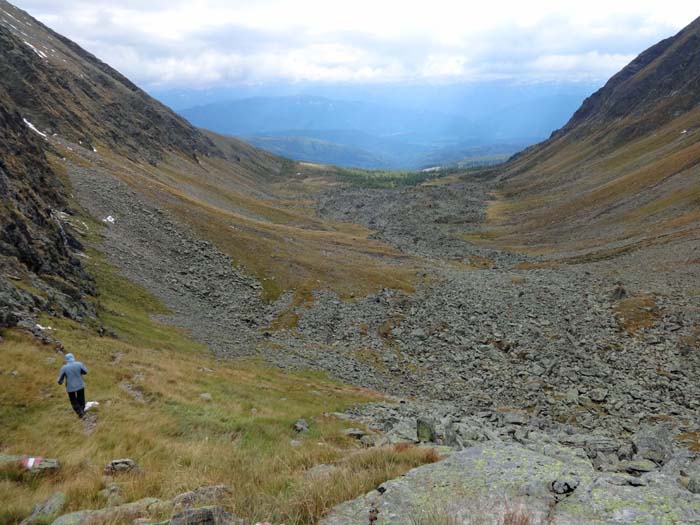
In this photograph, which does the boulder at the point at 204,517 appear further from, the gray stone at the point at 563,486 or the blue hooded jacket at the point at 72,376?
the blue hooded jacket at the point at 72,376

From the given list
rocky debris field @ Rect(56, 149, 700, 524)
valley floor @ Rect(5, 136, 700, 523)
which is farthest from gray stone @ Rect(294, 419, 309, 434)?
rocky debris field @ Rect(56, 149, 700, 524)

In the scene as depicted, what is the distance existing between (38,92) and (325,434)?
107 metres

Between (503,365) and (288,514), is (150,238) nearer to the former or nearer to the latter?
(503,365)

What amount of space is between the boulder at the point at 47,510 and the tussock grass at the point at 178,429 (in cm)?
21

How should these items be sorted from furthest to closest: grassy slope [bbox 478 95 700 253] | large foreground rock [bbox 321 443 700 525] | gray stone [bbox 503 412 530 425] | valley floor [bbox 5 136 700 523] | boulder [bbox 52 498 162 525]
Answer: grassy slope [bbox 478 95 700 253] → gray stone [bbox 503 412 530 425] → valley floor [bbox 5 136 700 523] → large foreground rock [bbox 321 443 700 525] → boulder [bbox 52 498 162 525]

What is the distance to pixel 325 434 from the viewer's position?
60.6 feet

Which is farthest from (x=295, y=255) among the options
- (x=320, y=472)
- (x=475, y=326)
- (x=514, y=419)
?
(x=320, y=472)

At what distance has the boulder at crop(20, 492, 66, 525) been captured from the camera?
7.37 metres

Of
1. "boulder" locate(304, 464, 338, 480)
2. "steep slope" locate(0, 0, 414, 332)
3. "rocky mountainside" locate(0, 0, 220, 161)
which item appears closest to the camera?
"boulder" locate(304, 464, 338, 480)

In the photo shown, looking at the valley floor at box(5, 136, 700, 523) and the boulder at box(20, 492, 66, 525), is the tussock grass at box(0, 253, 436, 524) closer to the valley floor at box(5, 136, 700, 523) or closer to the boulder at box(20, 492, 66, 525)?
the valley floor at box(5, 136, 700, 523)

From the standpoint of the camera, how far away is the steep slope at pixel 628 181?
262 feet

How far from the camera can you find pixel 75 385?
15.4m

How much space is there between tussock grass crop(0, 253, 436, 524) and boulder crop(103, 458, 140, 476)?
0.80ft

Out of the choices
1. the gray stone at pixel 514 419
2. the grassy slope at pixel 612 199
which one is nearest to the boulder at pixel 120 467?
the gray stone at pixel 514 419
